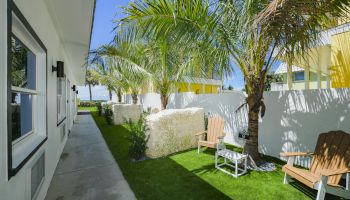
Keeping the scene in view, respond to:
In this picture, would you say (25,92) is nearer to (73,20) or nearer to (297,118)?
(73,20)

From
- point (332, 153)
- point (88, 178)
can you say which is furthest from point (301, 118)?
point (88, 178)

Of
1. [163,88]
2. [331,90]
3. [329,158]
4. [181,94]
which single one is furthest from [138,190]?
[181,94]

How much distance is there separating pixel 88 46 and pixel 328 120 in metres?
7.66

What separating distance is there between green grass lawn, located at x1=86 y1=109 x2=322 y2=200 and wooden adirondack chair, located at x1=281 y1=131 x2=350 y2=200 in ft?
1.39

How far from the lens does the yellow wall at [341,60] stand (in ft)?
21.0

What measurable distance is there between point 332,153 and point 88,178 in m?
5.40

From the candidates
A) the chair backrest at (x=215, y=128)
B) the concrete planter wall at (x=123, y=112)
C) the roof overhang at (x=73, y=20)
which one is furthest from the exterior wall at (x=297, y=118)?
the concrete planter wall at (x=123, y=112)

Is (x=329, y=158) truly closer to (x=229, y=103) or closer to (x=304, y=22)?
(x=304, y=22)

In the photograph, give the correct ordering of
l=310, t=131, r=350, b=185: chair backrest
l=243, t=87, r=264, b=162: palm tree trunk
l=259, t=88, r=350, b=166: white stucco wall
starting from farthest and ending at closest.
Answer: l=243, t=87, r=264, b=162: palm tree trunk < l=259, t=88, r=350, b=166: white stucco wall < l=310, t=131, r=350, b=185: chair backrest

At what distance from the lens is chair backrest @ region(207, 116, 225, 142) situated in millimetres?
6324

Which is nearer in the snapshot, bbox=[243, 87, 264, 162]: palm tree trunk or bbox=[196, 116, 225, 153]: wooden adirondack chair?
bbox=[243, 87, 264, 162]: palm tree trunk

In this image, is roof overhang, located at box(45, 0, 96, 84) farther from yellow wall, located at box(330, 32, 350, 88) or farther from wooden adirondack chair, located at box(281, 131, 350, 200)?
yellow wall, located at box(330, 32, 350, 88)

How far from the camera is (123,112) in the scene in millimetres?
13930

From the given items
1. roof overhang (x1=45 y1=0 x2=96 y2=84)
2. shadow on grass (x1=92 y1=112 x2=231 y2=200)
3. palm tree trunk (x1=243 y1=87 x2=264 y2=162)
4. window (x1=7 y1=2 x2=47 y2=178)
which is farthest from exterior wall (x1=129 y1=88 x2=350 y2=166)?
window (x1=7 y1=2 x2=47 y2=178)
